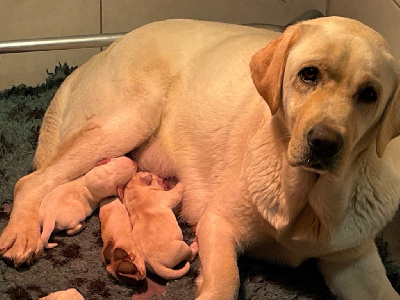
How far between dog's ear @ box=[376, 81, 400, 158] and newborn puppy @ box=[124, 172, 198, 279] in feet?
2.38

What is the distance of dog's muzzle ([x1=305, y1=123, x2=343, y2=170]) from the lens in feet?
5.00

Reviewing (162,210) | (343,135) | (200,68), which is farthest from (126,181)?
(343,135)

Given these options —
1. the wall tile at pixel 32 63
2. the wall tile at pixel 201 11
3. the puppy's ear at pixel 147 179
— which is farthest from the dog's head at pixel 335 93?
the wall tile at pixel 32 63

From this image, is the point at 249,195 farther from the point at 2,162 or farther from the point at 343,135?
the point at 2,162

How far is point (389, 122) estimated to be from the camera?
1.64 meters

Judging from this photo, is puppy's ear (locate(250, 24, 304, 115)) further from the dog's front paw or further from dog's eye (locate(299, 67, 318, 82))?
the dog's front paw

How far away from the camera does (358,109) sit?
161 cm

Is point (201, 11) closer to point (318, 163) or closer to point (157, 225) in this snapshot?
point (157, 225)

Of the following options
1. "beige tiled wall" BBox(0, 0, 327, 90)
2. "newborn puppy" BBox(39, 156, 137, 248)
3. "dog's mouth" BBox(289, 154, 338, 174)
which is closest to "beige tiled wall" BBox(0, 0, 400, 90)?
"beige tiled wall" BBox(0, 0, 327, 90)

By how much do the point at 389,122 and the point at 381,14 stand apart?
119 centimetres

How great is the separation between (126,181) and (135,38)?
0.61 m

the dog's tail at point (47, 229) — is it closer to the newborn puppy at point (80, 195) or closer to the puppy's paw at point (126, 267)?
the newborn puppy at point (80, 195)

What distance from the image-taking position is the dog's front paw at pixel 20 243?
200 cm

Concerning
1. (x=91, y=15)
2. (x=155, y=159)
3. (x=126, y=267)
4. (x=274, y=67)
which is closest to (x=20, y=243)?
(x=126, y=267)
